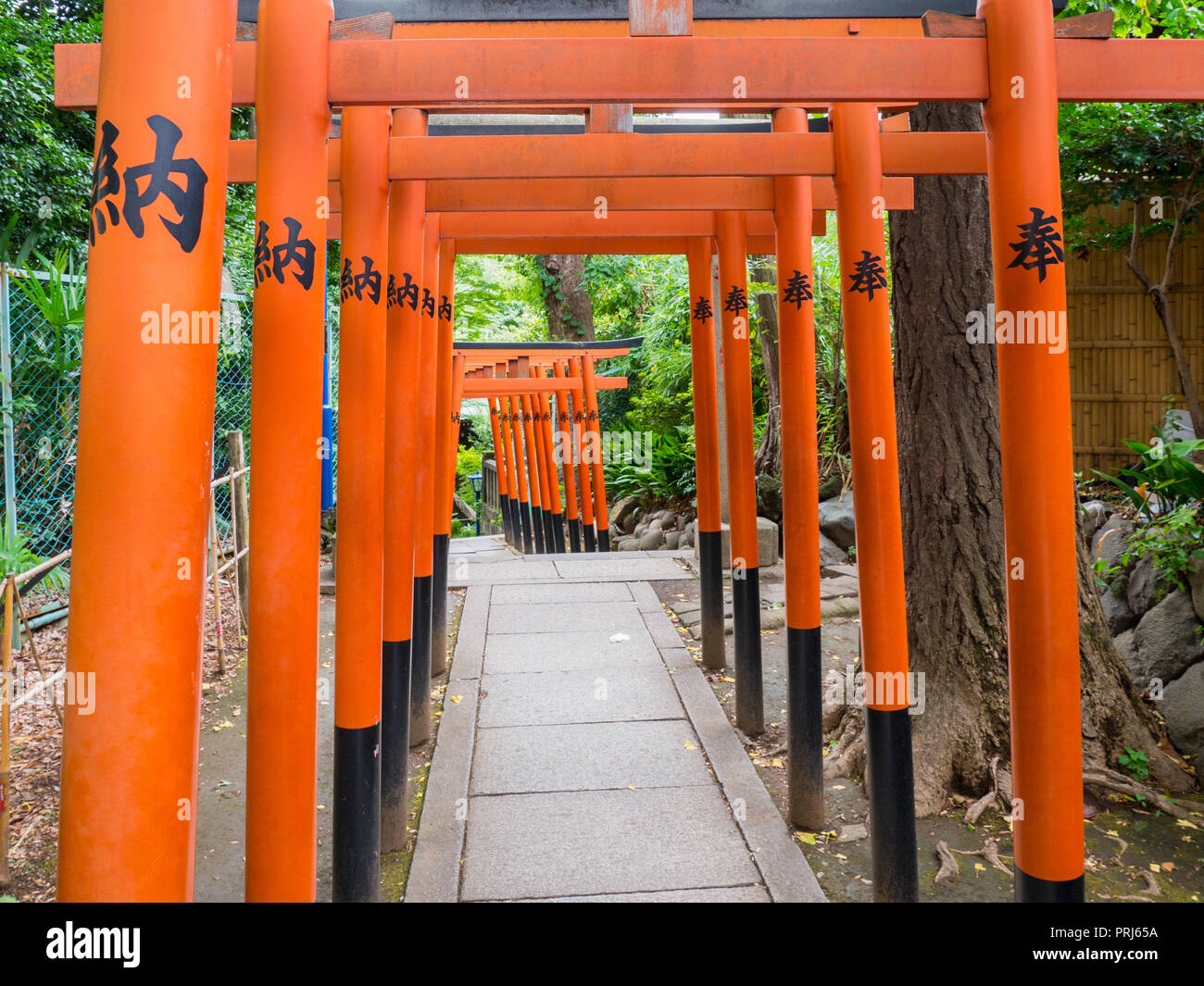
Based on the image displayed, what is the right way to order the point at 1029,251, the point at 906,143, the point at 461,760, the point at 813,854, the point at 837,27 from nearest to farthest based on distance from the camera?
the point at 1029,251
the point at 837,27
the point at 906,143
the point at 813,854
the point at 461,760

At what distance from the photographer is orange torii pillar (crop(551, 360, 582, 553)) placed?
13.7m

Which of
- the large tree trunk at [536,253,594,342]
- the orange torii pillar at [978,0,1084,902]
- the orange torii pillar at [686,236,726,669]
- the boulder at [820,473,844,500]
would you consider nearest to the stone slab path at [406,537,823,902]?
the orange torii pillar at [686,236,726,669]

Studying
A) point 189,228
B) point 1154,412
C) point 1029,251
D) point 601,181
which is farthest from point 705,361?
point 1154,412

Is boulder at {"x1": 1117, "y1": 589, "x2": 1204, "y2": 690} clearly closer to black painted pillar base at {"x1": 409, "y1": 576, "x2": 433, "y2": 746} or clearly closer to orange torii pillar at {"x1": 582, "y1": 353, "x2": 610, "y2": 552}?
black painted pillar base at {"x1": 409, "y1": 576, "x2": 433, "y2": 746}

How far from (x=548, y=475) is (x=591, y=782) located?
11045 millimetres

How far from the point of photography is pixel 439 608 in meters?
6.28

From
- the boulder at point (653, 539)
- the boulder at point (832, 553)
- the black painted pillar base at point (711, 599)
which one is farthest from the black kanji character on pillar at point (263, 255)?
the boulder at point (653, 539)

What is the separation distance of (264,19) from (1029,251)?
2.18 metres

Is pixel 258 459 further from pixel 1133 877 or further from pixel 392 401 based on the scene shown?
pixel 1133 877

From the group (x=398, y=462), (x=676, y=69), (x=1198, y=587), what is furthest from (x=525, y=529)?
(x=676, y=69)

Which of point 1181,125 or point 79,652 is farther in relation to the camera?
point 1181,125

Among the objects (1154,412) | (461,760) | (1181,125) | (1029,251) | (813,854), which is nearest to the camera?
(1029,251)

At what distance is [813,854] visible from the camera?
369cm

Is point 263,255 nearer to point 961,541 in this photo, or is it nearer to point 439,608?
point 961,541
